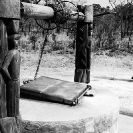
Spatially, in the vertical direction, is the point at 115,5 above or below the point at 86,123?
above

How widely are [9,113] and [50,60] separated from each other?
9323 millimetres

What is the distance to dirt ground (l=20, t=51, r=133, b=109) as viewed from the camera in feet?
26.5

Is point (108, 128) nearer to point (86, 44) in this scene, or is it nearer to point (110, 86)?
point (86, 44)

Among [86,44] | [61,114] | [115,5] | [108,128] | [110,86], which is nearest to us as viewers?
[61,114]

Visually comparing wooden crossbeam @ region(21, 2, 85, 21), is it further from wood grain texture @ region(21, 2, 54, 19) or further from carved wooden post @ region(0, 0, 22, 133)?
carved wooden post @ region(0, 0, 22, 133)

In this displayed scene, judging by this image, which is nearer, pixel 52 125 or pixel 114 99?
pixel 52 125

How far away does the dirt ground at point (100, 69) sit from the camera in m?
8.07

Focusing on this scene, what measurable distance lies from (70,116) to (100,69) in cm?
769

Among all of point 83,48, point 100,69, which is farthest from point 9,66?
point 100,69

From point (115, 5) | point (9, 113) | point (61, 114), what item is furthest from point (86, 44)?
point (115, 5)

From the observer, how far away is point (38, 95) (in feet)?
12.0

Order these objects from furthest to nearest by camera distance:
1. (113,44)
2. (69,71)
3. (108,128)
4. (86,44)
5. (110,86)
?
(113,44)
(69,71)
(110,86)
(86,44)
(108,128)

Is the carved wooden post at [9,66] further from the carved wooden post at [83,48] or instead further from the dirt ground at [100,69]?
the dirt ground at [100,69]

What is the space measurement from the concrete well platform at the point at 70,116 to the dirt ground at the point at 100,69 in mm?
2910
